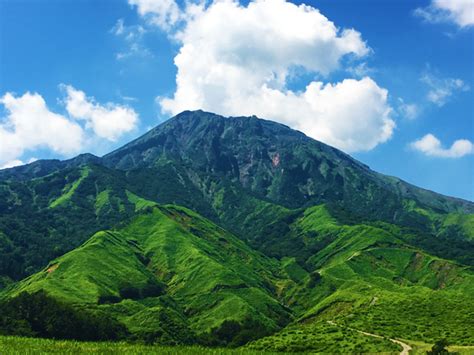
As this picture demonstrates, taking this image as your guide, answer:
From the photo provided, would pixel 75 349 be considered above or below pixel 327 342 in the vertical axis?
above

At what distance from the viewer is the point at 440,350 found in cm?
9206

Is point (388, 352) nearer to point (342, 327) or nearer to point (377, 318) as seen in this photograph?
point (342, 327)

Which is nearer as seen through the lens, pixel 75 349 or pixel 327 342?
pixel 75 349

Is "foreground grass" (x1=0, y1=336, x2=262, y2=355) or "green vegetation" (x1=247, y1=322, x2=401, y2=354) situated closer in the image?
"foreground grass" (x1=0, y1=336, x2=262, y2=355)

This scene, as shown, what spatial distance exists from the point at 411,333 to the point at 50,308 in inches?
5565

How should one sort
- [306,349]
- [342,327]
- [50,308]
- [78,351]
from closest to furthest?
Result: [78,351] < [306,349] < [342,327] < [50,308]

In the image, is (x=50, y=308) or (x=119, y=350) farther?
A: (x=50, y=308)

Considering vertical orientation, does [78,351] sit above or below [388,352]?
above

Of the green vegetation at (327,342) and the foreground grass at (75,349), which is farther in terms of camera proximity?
the green vegetation at (327,342)

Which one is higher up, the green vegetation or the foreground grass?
the foreground grass

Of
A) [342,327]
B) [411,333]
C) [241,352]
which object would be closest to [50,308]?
[342,327]

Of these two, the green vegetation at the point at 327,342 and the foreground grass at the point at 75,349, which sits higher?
the foreground grass at the point at 75,349

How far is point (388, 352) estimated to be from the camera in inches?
4252

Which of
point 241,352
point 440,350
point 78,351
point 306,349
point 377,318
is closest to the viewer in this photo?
point 78,351
